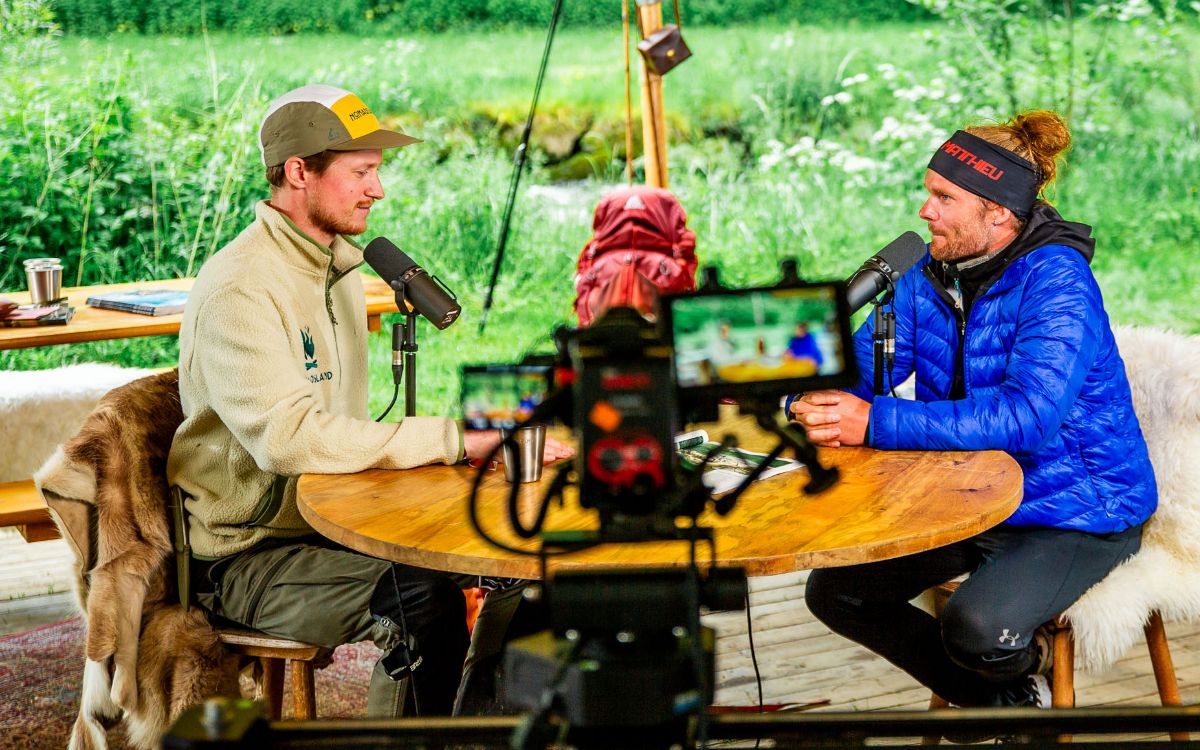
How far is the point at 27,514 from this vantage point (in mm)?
2977

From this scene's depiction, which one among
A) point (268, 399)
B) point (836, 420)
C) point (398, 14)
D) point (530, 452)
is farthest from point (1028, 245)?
point (398, 14)

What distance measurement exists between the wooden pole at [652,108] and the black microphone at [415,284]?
205 centimetres

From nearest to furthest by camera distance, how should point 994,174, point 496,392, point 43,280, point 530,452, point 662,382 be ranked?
point 662,382, point 496,392, point 530,452, point 994,174, point 43,280

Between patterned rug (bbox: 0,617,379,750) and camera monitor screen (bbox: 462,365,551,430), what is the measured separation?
1.41 m

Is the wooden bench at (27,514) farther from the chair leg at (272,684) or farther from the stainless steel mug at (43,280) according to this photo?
the chair leg at (272,684)

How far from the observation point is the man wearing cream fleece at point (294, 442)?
207 centimetres

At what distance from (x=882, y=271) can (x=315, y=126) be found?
1.08 meters

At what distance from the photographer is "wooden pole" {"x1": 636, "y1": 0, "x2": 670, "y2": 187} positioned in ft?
13.6

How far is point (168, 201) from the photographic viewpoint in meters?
5.62

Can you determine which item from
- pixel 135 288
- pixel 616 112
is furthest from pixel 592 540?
pixel 616 112

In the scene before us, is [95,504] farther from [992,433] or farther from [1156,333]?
[1156,333]

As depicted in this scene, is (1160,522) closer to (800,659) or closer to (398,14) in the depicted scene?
(800,659)

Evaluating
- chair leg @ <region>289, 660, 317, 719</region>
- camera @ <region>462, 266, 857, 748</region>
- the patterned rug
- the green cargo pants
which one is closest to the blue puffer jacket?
the green cargo pants

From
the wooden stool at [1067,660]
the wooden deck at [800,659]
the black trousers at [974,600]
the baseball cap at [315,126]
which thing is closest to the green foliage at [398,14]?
the wooden deck at [800,659]
